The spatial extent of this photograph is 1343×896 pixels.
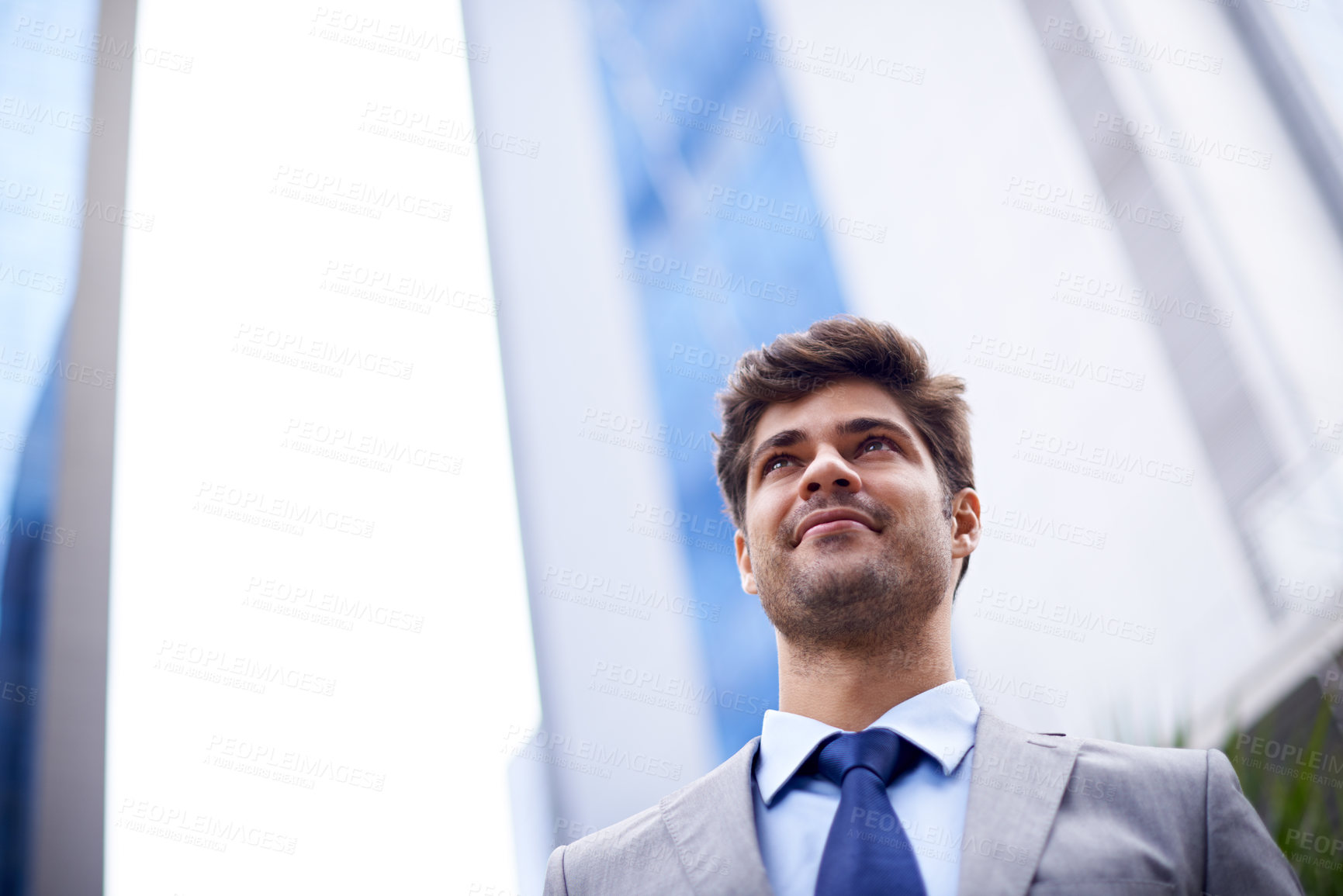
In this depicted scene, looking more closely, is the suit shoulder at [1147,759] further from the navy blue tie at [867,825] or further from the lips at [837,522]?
the lips at [837,522]

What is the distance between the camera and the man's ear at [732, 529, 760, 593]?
1867 mm

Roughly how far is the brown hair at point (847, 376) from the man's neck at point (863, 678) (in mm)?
350

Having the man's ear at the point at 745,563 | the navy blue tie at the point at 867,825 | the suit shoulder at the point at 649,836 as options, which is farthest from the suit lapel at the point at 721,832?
the man's ear at the point at 745,563

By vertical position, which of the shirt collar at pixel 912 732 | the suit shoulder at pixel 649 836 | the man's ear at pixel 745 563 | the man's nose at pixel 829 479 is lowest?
the suit shoulder at pixel 649 836

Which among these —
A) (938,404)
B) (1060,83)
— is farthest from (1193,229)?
(938,404)

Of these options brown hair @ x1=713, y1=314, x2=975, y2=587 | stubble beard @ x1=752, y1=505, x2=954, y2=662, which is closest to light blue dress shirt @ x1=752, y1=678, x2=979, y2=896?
stubble beard @ x1=752, y1=505, x2=954, y2=662

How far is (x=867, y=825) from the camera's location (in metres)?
1.22

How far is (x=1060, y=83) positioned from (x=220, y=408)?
Result: 5.20 meters

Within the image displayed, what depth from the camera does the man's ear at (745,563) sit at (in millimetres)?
1867

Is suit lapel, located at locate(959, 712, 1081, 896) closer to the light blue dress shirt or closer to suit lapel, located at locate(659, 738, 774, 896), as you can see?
the light blue dress shirt

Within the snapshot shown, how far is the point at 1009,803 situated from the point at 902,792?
7.5 inches

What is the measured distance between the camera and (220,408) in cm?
347

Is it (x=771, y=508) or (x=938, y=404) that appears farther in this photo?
(x=938, y=404)

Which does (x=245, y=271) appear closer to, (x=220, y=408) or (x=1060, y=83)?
(x=220, y=408)
